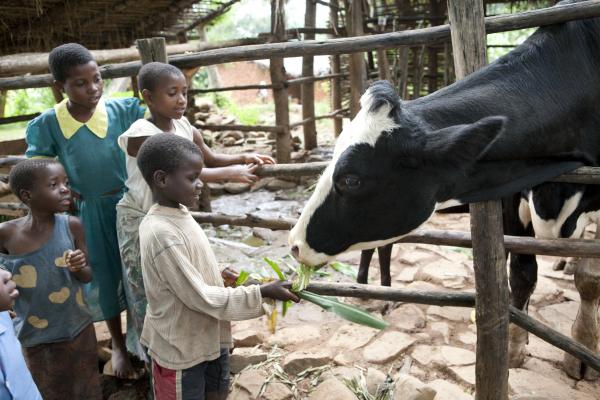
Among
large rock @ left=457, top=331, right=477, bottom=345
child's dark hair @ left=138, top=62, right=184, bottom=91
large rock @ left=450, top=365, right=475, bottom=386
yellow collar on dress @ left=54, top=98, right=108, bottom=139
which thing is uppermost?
child's dark hair @ left=138, top=62, right=184, bottom=91

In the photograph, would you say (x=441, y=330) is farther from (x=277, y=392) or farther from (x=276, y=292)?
(x=276, y=292)

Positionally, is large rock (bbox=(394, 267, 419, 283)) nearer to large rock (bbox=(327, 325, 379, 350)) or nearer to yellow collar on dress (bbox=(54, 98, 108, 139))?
large rock (bbox=(327, 325, 379, 350))

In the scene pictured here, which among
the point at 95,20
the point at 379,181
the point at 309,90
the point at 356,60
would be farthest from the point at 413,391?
the point at 95,20

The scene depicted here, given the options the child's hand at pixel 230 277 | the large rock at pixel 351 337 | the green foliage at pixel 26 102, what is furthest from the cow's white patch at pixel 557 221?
the green foliage at pixel 26 102

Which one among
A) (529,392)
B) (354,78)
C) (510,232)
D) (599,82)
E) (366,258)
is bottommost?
(529,392)

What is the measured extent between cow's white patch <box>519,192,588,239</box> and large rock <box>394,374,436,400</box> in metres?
0.94

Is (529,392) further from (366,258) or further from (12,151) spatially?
(12,151)

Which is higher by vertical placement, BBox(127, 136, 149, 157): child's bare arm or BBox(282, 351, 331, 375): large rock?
BBox(127, 136, 149, 157): child's bare arm

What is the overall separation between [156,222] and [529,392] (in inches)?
84.4

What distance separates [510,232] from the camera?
2.77 m

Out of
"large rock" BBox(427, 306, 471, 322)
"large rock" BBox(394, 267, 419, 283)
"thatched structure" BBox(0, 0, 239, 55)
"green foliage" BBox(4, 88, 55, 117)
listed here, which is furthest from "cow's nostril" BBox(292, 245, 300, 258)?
"green foliage" BBox(4, 88, 55, 117)

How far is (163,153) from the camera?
184cm

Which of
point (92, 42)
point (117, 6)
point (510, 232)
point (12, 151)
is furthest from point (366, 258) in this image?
point (92, 42)

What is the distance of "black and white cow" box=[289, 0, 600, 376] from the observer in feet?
5.90
